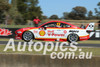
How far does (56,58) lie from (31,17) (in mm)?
52131

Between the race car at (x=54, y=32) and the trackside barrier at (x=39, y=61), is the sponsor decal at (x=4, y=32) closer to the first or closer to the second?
the race car at (x=54, y=32)

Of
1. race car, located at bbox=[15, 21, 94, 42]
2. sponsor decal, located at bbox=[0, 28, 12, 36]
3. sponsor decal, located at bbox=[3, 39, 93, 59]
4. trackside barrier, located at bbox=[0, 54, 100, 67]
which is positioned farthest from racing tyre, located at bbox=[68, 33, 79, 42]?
trackside barrier, located at bbox=[0, 54, 100, 67]

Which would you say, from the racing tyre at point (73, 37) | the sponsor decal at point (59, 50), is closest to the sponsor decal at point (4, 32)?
the racing tyre at point (73, 37)

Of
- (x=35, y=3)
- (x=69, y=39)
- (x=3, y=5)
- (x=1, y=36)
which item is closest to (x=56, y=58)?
(x=69, y=39)

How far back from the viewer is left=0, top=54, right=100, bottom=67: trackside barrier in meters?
5.59

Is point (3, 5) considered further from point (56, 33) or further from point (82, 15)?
point (82, 15)

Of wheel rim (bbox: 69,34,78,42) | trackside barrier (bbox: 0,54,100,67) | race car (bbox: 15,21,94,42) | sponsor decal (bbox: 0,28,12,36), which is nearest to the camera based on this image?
trackside barrier (bbox: 0,54,100,67)

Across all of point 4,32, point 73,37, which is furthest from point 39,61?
point 4,32

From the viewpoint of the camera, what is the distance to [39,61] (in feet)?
18.6

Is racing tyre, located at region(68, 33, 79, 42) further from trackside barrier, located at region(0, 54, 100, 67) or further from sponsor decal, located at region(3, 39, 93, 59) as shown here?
trackside barrier, located at region(0, 54, 100, 67)

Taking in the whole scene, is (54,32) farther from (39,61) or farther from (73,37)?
(39,61)

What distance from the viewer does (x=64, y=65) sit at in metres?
5.64

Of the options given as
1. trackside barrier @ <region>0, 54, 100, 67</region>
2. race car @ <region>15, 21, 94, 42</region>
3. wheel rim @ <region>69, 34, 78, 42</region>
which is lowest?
trackside barrier @ <region>0, 54, 100, 67</region>

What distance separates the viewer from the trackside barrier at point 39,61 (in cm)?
559
